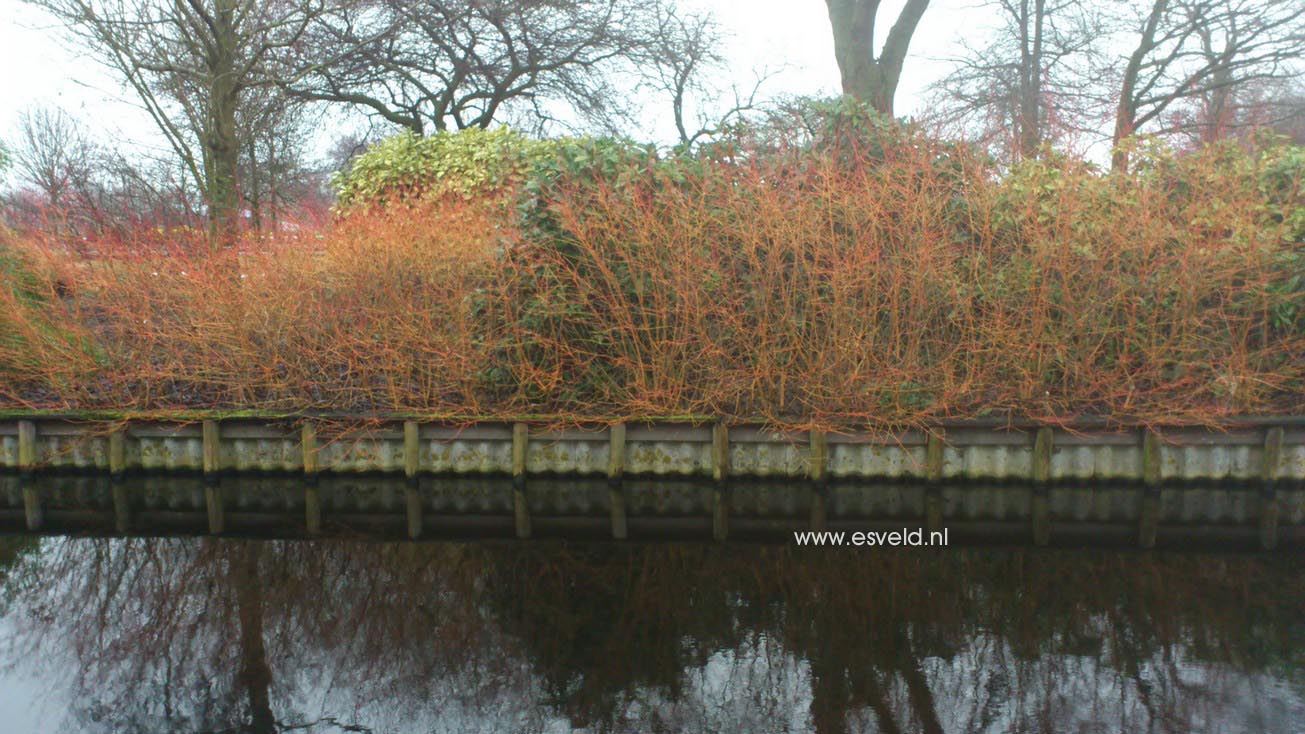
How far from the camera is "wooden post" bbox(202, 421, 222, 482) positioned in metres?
8.81

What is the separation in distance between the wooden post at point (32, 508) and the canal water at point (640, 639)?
2.29 ft

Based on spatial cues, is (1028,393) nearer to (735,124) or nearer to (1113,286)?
(1113,286)

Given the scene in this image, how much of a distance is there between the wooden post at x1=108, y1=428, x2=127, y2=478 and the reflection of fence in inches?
0.6

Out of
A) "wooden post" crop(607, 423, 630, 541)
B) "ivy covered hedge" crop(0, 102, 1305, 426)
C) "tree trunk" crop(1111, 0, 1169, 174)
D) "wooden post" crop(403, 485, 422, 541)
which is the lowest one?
"wooden post" crop(403, 485, 422, 541)

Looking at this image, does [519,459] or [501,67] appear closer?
[519,459]

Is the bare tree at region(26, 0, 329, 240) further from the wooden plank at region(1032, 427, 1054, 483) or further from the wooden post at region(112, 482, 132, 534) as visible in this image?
the wooden plank at region(1032, 427, 1054, 483)

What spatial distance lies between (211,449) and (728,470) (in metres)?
4.82

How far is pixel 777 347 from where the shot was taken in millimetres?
8422

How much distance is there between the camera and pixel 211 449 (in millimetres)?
8836

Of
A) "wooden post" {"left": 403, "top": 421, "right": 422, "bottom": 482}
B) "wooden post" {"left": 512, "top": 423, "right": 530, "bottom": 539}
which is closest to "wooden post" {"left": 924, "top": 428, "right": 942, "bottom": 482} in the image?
"wooden post" {"left": 512, "top": 423, "right": 530, "bottom": 539}

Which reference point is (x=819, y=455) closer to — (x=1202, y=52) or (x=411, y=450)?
(x=411, y=450)

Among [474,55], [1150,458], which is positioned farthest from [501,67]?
[1150,458]

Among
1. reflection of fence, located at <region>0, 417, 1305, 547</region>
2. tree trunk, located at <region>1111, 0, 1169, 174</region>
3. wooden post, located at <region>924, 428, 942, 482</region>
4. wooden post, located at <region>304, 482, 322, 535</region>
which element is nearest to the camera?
wooden post, located at <region>304, 482, 322, 535</region>

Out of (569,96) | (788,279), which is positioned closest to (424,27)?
(569,96)
